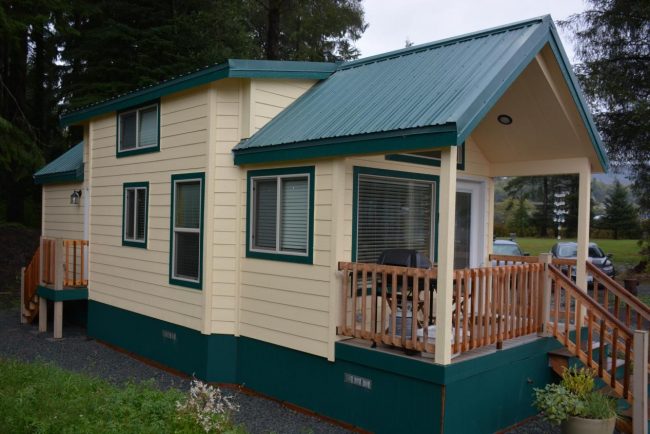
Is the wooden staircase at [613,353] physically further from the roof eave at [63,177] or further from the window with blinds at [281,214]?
the roof eave at [63,177]

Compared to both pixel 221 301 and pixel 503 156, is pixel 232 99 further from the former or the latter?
pixel 503 156

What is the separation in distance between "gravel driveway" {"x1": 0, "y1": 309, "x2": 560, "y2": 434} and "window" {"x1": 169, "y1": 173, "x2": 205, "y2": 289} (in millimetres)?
1491

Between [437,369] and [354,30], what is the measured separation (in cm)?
1926

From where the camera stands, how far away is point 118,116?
9.92 metres

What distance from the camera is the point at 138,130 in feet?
30.8

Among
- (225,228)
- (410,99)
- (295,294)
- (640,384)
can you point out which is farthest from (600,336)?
(225,228)

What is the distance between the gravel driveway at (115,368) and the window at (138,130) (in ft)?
11.2

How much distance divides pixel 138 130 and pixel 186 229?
2.38 metres

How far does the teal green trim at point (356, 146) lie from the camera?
5102mm

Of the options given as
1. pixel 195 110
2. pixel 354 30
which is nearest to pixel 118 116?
pixel 195 110

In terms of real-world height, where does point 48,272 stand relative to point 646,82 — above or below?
below

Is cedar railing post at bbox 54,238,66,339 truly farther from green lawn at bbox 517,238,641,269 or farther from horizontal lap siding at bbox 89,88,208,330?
green lawn at bbox 517,238,641,269

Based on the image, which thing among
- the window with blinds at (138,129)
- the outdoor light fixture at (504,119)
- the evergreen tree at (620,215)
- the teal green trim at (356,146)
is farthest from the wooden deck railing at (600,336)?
the evergreen tree at (620,215)

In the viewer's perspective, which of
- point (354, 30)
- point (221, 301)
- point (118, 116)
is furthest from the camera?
point (354, 30)
